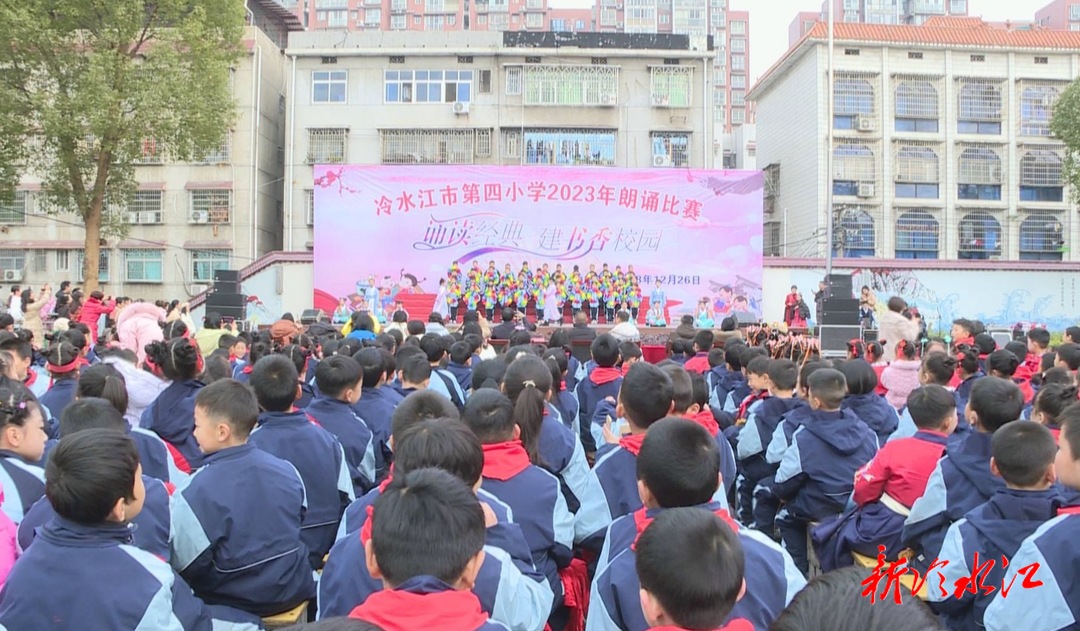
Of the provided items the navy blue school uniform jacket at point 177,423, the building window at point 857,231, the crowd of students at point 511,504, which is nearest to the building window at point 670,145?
the building window at point 857,231

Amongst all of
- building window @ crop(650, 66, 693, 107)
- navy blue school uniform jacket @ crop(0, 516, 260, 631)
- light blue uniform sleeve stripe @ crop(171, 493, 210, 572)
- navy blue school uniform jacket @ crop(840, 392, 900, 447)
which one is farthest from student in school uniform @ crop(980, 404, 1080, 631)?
building window @ crop(650, 66, 693, 107)

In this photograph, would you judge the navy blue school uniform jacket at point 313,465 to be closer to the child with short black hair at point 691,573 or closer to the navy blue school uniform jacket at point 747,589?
the navy blue school uniform jacket at point 747,589

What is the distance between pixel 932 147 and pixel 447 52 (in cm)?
1539

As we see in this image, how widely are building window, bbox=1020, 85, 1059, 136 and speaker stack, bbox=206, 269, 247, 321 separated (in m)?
24.8

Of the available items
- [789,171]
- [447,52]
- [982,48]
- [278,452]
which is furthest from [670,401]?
[982,48]

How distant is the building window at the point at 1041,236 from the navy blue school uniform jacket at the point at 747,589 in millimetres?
29146

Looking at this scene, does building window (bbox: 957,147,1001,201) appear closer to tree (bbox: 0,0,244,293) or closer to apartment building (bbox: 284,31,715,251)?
apartment building (bbox: 284,31,715,251)

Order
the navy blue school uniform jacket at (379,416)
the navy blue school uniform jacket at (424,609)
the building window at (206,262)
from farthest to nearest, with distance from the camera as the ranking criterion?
the building window at (206,262) < the navy blue school uniform jacket at (379,416) < the navy blue school uniform jacket at (424,609)

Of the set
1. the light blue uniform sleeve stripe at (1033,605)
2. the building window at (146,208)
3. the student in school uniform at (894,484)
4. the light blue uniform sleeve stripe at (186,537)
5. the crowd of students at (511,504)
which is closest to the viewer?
the crowd of students at (511,504)

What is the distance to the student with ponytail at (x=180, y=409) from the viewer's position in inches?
160

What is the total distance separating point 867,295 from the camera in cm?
1388

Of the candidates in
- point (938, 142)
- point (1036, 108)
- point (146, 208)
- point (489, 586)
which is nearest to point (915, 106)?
point (938, 142)

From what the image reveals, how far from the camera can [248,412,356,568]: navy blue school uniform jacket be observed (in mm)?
3500

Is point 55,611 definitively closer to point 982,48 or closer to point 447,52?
point 447,52
